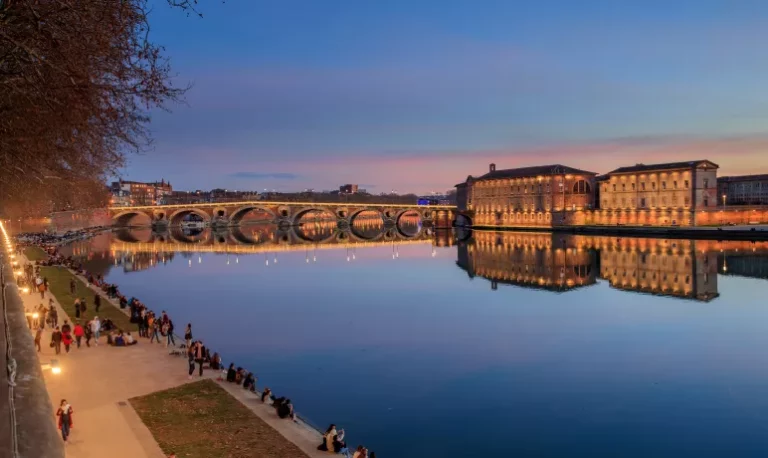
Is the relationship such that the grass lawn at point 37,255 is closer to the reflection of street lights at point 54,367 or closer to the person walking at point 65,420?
the reflection of street lights at point 54,367

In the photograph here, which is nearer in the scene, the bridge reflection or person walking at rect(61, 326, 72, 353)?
person walking at rect(61, 326, 72, 353)

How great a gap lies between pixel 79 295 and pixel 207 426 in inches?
1053

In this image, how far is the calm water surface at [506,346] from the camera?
17.8 meters

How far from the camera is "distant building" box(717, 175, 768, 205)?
11862 cm

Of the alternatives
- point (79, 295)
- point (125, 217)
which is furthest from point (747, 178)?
point (125, 217)

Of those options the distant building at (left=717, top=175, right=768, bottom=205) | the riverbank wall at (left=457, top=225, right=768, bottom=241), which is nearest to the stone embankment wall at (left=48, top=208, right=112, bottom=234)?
the riverbank wall at (left=457, top=225, right=768, bottom=241)

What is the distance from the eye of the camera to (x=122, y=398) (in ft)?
57.1

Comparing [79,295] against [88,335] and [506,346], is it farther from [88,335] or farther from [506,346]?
[506,346]

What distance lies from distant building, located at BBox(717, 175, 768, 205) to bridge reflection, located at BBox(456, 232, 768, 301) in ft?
159

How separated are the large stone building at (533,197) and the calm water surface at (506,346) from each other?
5518 centimetres

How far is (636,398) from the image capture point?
20562 millimetres

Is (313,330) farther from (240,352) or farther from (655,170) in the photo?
(655,170)

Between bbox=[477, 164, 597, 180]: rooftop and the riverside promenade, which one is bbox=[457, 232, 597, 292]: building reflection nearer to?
bbox=[477, 164, 597, 180]: rooftop

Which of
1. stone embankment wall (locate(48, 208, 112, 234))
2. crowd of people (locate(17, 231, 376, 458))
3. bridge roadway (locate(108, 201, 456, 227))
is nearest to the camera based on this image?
crowd of people (locate(17, 231, 376, 458))
